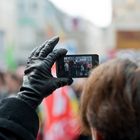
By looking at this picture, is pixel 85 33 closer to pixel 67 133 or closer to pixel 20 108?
pixel 67 133

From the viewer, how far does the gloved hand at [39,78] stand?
89.7 inches

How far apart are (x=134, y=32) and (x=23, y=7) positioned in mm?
31855

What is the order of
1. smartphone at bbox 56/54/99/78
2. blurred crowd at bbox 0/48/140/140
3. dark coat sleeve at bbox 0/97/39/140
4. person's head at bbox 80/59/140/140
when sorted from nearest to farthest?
person's head at bbox 80/59/140/140 → dark coat sleeve at bbox 0/97/39/140 → smartphone at bbox 56/54/99/78 → blurred crowd at bbox 0/48/140/140

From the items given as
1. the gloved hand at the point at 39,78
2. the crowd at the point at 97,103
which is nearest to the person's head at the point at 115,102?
the crowd at the point at 97,103

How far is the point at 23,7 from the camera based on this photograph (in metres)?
47.7

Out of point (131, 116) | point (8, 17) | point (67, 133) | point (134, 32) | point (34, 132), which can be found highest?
point (131, 116)

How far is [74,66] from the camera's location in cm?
243

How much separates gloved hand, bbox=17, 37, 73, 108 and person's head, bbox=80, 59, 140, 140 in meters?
0.25

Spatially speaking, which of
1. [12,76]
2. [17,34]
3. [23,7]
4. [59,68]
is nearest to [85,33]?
[17,34]

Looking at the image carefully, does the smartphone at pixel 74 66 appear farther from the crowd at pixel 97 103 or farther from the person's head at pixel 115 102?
the person's head at pixel 115 102

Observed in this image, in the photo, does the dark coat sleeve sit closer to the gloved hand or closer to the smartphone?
the gloved hand

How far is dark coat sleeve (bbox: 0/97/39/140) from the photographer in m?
2.21

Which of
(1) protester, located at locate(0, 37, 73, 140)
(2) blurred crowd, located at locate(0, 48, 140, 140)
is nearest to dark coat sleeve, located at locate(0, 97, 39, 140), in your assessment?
(1) protester, located at locate(0, 37, 73, 140)

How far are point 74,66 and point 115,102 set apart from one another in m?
0.45
